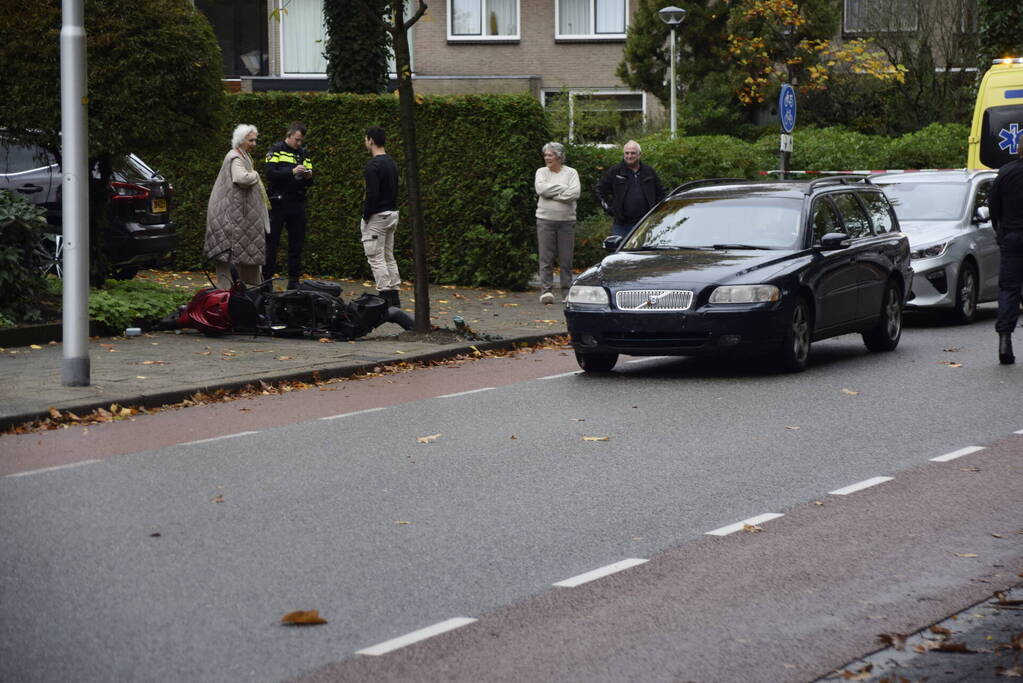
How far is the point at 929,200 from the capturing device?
18594 mm

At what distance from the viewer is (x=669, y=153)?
955 inches

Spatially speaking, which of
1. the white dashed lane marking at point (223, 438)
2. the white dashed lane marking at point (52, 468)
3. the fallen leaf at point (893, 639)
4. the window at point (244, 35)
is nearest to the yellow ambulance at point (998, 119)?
the white dashed lane marking at point (223, 438)

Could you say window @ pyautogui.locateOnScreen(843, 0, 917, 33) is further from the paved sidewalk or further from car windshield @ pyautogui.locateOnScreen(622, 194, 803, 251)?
car windshield @ pyautogui.locateOnScreen(622, 194, 803, 251)

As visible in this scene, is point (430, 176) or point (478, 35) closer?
point (430, 176)

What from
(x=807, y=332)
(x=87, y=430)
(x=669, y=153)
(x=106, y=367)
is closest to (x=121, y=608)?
(x=87, y=430)

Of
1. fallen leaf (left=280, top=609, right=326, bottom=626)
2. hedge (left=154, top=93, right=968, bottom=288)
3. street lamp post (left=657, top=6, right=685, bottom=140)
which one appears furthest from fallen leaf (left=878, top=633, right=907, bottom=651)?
street lamp post (left=657, top=6, right=685, bottom=140)

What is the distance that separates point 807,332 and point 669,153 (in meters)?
11.3

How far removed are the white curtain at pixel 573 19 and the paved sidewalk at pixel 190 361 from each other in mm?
27372

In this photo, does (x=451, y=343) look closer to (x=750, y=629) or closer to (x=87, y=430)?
(x=87, y=430)

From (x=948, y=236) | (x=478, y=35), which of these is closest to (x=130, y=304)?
(x=948, y=236)

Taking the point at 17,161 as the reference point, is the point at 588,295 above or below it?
below

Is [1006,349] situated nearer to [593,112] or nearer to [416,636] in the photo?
[416,636]

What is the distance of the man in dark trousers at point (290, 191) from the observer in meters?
17.9

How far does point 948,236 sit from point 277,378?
8172mm
